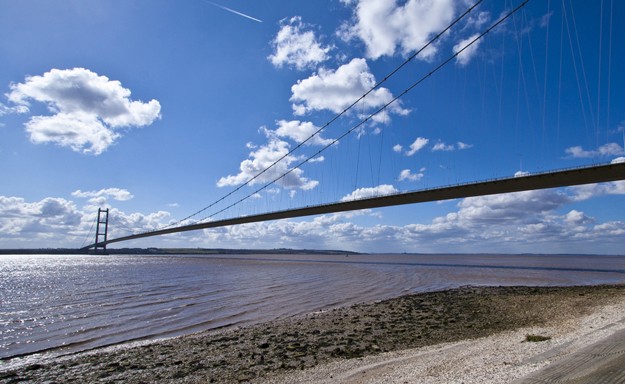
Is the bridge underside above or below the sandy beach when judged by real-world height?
above

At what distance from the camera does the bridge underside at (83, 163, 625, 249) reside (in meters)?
38.1

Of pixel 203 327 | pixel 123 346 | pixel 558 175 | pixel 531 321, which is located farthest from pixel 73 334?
pixel 558 175

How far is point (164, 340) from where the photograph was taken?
982cm

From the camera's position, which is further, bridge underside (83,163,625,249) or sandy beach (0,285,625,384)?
bridge underside (83,163,625,249)

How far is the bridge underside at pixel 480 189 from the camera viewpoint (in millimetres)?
38125

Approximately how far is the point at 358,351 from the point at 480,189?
145 ft

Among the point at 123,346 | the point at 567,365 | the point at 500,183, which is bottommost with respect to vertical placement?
the point at 123,346

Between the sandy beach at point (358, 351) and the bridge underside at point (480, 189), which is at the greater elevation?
the bridge underside at point (480, 189)

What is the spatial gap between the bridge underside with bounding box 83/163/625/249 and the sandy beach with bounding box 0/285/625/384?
3279 cm

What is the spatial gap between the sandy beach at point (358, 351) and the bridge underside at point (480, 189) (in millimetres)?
32793

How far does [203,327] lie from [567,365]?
1005 centimetres

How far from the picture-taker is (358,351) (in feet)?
26.2

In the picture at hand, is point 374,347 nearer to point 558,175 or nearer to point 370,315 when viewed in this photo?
point 370,315

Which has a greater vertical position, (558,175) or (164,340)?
(558,175)
